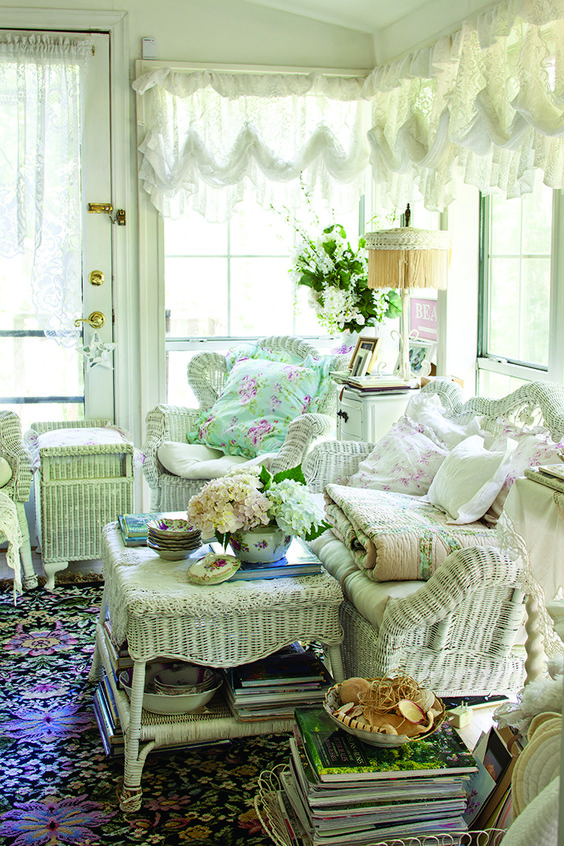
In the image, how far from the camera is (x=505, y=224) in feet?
12.6

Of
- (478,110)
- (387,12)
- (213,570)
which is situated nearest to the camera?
(213,570)

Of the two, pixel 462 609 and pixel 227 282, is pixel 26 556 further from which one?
pixel 462 609

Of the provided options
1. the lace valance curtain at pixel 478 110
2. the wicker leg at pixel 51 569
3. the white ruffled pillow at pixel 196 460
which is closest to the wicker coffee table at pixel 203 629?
the white ruffled pillow at pixel 196 460

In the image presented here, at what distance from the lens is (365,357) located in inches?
160

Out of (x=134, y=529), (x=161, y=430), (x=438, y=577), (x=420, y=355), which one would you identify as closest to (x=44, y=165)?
(x=161, y=430)

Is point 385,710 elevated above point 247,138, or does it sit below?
below

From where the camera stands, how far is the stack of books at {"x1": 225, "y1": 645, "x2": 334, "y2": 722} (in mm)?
2393

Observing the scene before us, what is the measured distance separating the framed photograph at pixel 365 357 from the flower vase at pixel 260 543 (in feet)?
5.46

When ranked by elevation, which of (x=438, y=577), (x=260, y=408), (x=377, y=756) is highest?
(x=260, y=408)

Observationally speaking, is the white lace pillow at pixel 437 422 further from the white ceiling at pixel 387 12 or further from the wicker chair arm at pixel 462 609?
the white ceiling at pixel 387 12

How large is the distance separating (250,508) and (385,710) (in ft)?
2.46

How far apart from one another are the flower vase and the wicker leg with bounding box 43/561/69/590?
1.65 metres

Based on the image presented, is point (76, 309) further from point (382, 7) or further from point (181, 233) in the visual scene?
point (382, 7)

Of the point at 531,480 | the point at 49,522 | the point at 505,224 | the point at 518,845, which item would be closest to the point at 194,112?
the point at 505,224
